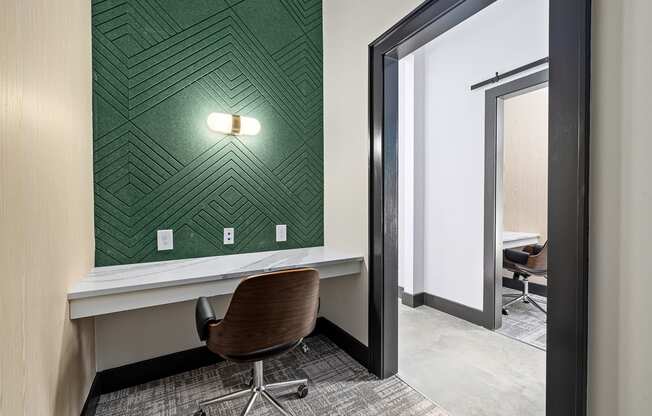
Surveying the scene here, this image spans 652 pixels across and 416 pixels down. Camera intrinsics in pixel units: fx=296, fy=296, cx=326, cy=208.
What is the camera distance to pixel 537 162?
3725mm

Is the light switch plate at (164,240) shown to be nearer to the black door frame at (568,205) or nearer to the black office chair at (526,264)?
the black door frame at (568,205)

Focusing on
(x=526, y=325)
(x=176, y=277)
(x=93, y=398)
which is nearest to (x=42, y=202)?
(x=176, y=277)

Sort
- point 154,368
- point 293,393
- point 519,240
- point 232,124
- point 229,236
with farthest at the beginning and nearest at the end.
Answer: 1. point 519,240
2. point 229,236
3. point 232,124
4. point 154,368
5. point 293,393

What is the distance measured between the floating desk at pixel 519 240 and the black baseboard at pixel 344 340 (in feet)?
6.58

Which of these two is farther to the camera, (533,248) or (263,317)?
(533,248)

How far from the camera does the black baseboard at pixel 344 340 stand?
209 cm

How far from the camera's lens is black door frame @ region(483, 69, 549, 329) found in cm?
262

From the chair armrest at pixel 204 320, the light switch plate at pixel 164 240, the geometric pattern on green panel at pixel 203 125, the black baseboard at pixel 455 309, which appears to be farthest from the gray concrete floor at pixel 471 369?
the light switch plate at pixel 164 240

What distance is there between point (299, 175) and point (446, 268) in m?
1.83

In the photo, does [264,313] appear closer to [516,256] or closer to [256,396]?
[256,396]

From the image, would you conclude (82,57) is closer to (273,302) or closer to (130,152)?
(130,152)

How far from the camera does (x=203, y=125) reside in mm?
2078

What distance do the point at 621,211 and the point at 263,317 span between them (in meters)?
1.35

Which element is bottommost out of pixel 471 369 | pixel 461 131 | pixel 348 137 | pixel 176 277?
pixel 471 369
